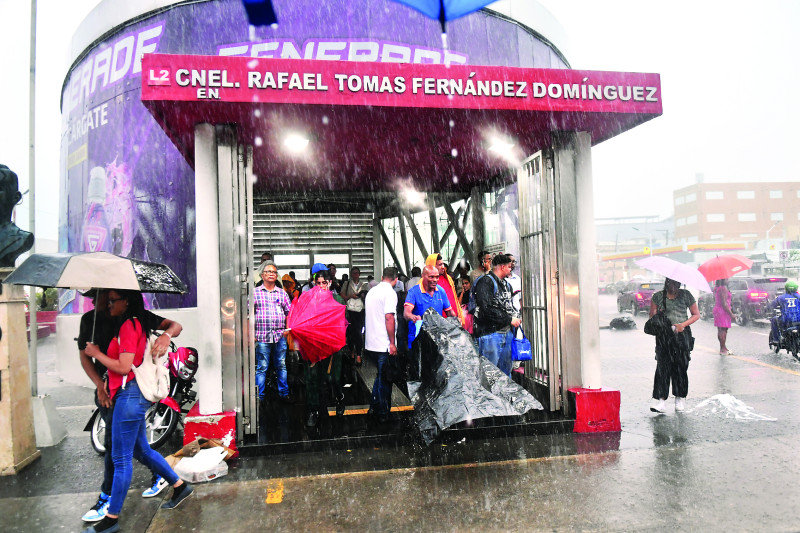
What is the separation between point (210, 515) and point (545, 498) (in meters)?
2.59

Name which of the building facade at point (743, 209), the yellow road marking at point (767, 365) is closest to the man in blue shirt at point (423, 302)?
the yellow road marking at point (767, 365)

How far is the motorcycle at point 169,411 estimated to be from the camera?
5.96m

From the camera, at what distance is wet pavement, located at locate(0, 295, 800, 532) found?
4.01m

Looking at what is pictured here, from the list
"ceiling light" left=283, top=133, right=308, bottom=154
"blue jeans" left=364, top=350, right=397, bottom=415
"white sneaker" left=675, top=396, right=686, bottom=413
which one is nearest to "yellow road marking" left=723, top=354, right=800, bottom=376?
"white sneaker" left=675, top=396, right=686, bottom=413

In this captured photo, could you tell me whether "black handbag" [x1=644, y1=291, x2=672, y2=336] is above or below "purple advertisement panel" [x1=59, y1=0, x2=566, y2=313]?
below

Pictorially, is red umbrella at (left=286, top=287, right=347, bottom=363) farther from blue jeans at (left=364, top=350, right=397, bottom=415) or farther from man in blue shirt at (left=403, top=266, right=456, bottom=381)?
man in blue shirt at (left=403, top=266, right=456, bottom=381)

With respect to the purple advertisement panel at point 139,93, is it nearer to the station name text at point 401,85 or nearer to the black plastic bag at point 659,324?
the station name text at point 401,85

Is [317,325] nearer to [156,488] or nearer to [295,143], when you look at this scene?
[156,488]

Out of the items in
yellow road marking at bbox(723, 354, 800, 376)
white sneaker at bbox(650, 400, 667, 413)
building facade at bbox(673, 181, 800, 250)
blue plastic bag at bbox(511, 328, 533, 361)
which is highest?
building facade at bbox(673, 181, 800, 250)

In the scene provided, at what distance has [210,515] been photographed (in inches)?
166

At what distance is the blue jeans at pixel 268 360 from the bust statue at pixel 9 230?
271cm

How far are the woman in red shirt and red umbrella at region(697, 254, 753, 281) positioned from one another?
7.91 metres

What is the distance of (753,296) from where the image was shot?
1795cm

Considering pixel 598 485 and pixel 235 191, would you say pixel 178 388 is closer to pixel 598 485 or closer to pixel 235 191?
pixel 235 191
